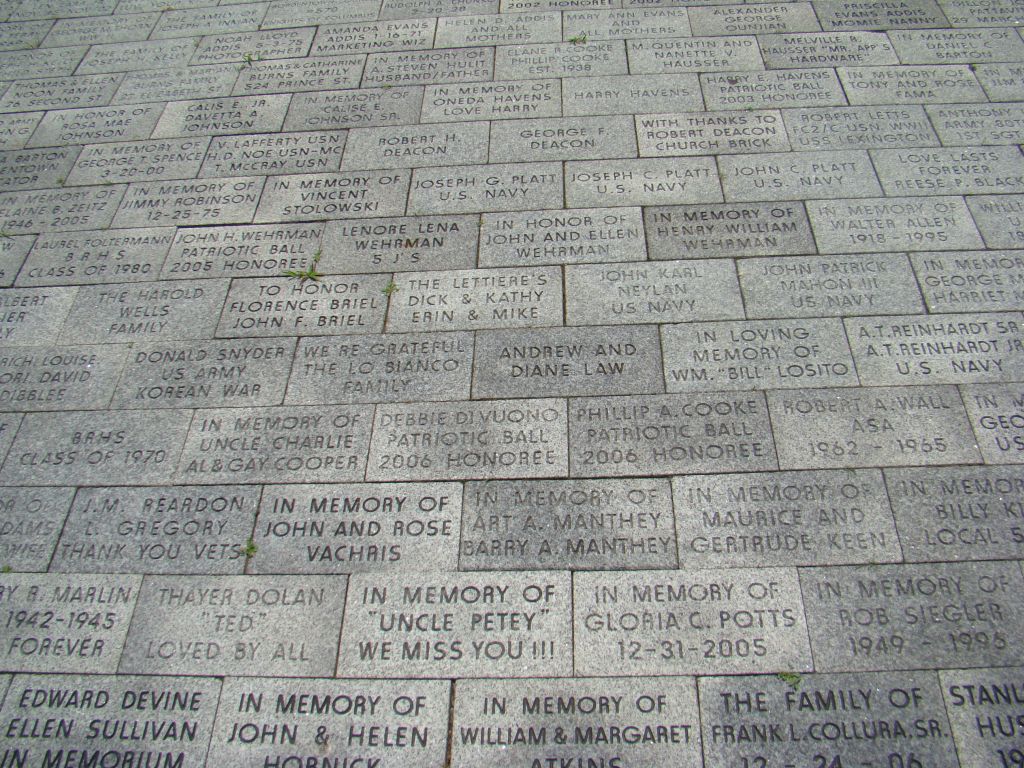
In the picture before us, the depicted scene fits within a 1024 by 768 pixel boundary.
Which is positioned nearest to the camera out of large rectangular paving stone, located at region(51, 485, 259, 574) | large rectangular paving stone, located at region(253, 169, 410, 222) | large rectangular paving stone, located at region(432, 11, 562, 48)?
large rectangular paving stone, located at region(51, 485, 259, 574)

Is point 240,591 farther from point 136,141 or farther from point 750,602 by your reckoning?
point 136,141

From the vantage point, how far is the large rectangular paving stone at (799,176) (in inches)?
A: 340

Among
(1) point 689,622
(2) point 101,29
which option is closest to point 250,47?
(2) point 101,29

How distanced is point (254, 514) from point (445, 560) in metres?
2.02

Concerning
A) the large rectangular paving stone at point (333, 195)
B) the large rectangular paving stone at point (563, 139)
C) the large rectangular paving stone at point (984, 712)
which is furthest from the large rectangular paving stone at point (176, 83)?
the large rectangular paving stone at point (984, 712)

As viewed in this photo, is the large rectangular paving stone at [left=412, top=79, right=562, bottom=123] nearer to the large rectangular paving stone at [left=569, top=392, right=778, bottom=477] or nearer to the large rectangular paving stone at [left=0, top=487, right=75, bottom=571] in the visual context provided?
the large rectangular paving stone at [left=569, top=392, right=778, bottom=477]

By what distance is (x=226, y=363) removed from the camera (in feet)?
25.3

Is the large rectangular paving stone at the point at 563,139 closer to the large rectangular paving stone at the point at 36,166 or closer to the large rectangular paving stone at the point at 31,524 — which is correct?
the large rectangular paving stone at the point at 36,166

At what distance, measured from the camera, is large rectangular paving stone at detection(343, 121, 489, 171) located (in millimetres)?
9445

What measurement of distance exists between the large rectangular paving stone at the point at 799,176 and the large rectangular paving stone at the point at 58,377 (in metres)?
7.95

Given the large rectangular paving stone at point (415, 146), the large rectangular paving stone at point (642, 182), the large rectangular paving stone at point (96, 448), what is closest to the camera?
the large rectangular paving stone at point (96, 448)

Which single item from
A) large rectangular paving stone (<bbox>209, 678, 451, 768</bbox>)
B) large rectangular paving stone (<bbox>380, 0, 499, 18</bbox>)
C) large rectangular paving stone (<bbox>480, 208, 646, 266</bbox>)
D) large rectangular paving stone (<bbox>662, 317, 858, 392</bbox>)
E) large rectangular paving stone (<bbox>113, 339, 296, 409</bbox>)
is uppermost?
large rectangular paving stone (<bbox>380, 0, 499, 18</bbox>)

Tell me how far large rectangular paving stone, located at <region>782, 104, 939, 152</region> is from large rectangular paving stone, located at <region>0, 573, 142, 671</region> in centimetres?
972

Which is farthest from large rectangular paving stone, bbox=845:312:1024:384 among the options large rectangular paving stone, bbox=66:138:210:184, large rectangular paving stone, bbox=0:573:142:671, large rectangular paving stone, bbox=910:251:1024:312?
large rectangular paving stone, bbox=66:138:210:184
